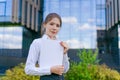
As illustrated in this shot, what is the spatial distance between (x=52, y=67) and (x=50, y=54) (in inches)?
5.3

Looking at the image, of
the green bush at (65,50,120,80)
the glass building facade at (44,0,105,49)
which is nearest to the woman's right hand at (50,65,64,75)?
the green bush at (65,50,120,80)

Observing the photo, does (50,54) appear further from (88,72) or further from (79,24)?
(79,24)

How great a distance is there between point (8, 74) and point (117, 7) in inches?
1447

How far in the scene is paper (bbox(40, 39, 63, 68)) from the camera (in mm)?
2732

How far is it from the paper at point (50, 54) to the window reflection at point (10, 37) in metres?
44.4

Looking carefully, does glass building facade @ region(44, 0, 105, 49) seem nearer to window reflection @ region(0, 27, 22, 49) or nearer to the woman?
window reflection @ region(0, 27, 22, 49)

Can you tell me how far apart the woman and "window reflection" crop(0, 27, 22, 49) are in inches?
1747

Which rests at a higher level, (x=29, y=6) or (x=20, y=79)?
(x=29, y=6)

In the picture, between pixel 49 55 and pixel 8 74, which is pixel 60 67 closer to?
pixel 49 55

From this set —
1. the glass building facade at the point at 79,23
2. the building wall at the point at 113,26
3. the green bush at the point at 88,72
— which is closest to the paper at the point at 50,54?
the green bush at the point at 88,72

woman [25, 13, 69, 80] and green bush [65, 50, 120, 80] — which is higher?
woman [25, 13, 69, 80]

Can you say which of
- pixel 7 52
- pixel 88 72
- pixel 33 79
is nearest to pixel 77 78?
pixel 88 72

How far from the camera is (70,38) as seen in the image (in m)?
49.7

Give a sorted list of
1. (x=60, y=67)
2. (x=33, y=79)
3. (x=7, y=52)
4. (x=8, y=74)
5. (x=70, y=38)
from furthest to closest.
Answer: (x=70, y=38)
(x=7, y=52)
(x=8, y=74)
(x=33, y=79)
(x=60, y=67)
